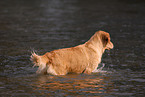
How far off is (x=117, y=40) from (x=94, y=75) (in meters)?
6.99

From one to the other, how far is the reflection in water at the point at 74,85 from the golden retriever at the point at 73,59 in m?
0.22

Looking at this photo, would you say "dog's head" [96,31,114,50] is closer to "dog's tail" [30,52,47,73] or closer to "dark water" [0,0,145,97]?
"dark water" [0,0,145,97]

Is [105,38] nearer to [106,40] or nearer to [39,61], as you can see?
[106,40]

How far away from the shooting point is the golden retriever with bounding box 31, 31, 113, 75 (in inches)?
395

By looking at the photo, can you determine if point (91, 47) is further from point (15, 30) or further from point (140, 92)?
point (15, 30)

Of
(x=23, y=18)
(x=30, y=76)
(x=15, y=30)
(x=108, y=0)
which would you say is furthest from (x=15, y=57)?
(x=108, y=0)

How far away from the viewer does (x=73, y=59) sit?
413 inches

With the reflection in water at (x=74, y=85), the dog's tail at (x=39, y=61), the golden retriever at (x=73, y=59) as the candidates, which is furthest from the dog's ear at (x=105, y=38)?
the dog's tail at (x=39, y=61)

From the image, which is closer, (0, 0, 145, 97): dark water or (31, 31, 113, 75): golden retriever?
(0, 0, 145, 97): dark water

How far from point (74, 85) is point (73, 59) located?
1.06 meters

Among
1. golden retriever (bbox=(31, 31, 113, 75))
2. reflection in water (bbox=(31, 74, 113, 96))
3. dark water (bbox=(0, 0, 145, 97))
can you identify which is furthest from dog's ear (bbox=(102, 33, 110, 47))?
reflection in water (bbox=(31, 74, 113, 96))

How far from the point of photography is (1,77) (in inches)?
412

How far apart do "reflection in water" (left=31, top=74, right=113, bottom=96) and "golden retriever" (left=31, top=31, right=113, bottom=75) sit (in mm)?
216

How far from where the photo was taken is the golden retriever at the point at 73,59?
32.9 feet
